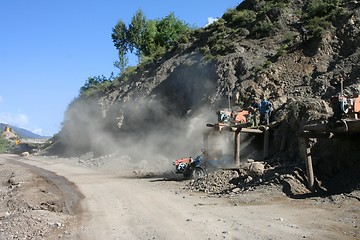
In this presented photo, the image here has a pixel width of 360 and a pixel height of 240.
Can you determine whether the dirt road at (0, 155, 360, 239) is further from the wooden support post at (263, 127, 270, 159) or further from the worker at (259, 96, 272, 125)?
the worker at (259, 96, 272, 125)

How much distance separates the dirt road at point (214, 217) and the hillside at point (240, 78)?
4.78 metres

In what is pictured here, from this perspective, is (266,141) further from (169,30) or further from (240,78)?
(169,30)

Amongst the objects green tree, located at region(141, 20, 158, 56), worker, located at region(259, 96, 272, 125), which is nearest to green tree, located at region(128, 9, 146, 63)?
green tree, located at region(141, 20, 158, 56)

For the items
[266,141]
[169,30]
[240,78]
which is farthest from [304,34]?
[169,30]

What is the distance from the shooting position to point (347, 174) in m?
15.2

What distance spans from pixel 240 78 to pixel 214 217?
2215 centimetres

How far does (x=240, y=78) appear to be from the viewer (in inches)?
1299

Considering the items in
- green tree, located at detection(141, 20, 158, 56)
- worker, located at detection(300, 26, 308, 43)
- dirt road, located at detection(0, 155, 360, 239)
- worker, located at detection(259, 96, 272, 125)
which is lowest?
dirt road, located at detection(0, 155, 360, 239)

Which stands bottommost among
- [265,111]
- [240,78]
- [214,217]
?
[214,217]

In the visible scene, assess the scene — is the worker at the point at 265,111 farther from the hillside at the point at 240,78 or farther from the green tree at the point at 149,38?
the green tree at the point at 149,38

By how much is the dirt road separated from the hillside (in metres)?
4.78

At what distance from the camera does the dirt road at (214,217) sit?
33.0 feet

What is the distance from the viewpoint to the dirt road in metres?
10.1

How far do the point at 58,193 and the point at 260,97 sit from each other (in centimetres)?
1642
